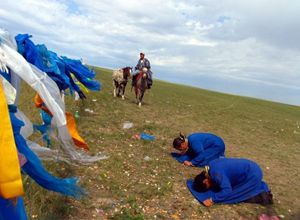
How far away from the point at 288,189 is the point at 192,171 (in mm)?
2188

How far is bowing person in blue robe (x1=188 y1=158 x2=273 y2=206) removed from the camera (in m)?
8.14

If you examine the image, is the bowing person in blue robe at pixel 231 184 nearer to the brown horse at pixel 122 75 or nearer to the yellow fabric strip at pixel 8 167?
the yellow fabric strip at pixel 8 167

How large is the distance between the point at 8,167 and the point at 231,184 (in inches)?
258

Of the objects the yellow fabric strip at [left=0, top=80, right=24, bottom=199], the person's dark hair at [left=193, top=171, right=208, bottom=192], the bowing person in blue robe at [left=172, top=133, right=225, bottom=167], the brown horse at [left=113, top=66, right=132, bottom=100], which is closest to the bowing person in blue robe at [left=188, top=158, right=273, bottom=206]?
the person's dark hair at [left=193, top=171, right=208, bottom=192]

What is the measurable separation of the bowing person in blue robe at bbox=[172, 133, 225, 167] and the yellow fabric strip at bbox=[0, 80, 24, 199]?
Result: 807cm

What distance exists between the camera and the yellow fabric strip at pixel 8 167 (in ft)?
8.51

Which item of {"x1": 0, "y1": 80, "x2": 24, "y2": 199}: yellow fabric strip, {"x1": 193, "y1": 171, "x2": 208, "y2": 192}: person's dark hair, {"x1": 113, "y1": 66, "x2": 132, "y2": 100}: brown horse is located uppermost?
{"x1": 0, "y1": 80, "x2": 24, "y2": 199}: yellow fabric strip

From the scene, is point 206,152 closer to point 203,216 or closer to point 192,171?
point 192,171

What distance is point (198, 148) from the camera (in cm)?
1062

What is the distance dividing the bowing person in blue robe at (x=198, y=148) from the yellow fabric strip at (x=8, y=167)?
26.5ft

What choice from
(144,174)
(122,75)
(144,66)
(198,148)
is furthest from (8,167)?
(122,75)

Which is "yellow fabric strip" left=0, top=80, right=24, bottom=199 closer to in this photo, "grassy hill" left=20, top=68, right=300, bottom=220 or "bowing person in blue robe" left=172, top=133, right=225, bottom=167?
"grassy hill" left=20, top=68, right=300, bottom=220

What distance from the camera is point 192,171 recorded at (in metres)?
10.1

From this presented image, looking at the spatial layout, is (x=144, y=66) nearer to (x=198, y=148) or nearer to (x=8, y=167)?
(x=198, y=148)
